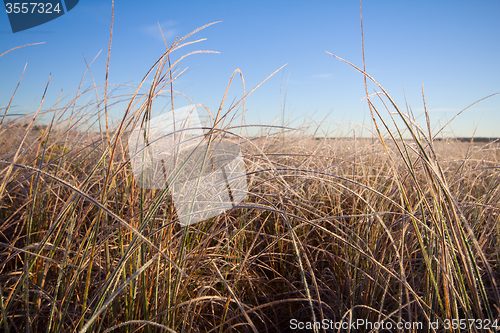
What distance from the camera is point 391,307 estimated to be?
112 cm

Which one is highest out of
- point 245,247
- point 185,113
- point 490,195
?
point 185,113

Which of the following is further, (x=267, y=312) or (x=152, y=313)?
(x=267, y=312)

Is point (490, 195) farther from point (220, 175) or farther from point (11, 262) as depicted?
point (11, 262)

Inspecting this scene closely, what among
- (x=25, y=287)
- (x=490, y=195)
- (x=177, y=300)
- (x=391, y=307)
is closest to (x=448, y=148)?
(x=490, y=195)

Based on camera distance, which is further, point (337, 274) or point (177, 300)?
point (337, 274)

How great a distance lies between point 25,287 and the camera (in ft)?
2.58

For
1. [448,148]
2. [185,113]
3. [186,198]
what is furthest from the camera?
[448,148]

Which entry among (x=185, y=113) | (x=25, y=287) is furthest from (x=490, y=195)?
(x=25, y=287)

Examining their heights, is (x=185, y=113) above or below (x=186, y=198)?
above

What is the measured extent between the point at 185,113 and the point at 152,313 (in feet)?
3.28

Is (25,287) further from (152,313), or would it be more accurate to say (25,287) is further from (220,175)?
(220,175)

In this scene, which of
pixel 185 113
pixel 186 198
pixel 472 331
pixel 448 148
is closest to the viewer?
pixel 472 331

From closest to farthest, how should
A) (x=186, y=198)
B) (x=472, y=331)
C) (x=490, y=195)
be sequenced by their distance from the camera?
(x=472, y=331), (x=186, y=198), (x=490, y=195)

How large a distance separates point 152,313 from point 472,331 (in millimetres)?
821
